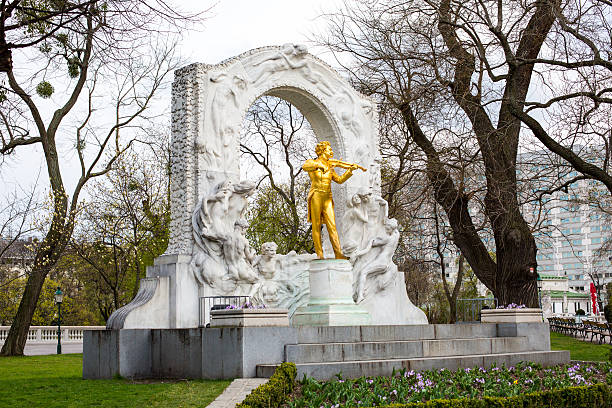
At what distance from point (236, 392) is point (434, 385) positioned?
2774 millimetres

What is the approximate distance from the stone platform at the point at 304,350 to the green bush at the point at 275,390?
1.69 feet

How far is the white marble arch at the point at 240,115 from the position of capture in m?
14.8

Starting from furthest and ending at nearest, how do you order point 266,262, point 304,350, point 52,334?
point 52,334 < point 266,262 < point 304,350

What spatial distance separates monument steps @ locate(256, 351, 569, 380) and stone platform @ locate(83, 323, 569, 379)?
15mm

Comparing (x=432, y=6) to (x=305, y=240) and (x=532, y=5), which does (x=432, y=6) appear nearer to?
(x=532, y=5)

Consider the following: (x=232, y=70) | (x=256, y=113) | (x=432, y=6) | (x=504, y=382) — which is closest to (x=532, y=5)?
(x=432, y=6)

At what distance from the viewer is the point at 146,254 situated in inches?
1199

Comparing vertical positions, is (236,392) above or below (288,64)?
below

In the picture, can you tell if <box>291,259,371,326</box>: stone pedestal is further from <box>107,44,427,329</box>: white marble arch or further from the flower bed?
the flower bed

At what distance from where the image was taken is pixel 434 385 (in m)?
10.0

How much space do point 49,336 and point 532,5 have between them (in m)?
24.8

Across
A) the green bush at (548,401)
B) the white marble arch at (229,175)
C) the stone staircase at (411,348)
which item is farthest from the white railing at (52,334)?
the green bush at (548,401)

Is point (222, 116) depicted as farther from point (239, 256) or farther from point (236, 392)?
point (236, 392)

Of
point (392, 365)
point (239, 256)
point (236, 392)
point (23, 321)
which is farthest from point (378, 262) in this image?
point (23, 321)
